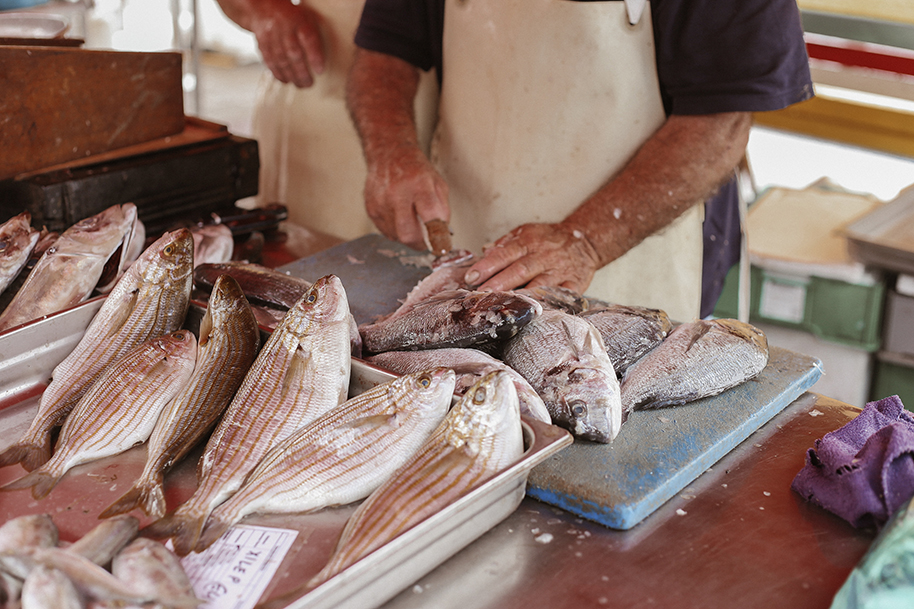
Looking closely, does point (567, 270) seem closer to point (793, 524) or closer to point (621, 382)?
point (621, 382)

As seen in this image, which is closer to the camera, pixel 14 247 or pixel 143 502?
pixel 143 502

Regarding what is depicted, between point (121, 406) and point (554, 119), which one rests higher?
point (554, 119)

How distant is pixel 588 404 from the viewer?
4.89 ft

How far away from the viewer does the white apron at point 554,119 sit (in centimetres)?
259

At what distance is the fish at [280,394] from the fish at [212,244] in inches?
33.8

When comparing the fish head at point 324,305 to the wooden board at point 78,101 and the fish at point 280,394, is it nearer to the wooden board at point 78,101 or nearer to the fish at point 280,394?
the fish at point 280,394

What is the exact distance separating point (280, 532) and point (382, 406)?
0.83ft

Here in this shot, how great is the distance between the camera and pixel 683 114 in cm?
257

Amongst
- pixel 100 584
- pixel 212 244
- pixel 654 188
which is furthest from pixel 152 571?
pixel 654 188

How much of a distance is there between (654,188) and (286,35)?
1826mm

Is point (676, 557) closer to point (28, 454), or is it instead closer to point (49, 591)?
point (49, 591)

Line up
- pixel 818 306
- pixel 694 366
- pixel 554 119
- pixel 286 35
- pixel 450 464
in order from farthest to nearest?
pixel 818 306 < pixel 286 35 < pixel 554 119 < pixel 694 366 < pixel 450 464

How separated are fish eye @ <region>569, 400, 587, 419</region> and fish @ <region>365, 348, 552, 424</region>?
46 millimetres

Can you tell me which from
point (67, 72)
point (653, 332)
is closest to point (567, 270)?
point (653, 332)
